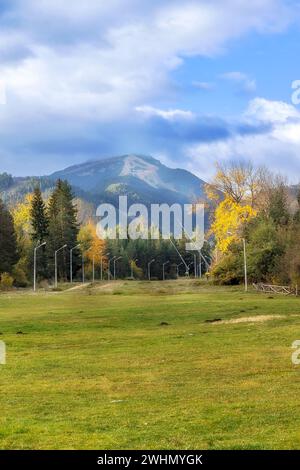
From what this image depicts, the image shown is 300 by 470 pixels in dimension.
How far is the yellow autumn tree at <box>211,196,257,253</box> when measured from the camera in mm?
89625

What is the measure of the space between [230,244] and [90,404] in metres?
78.5

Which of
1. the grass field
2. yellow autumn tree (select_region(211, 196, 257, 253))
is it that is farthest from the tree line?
the grass field

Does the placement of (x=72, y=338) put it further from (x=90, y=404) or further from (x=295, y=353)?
(x=90, y=404)

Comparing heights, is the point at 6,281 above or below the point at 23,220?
below

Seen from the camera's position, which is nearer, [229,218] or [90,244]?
[229,218]

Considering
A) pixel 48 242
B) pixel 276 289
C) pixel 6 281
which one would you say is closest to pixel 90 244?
pixel 48 242

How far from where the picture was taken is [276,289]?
78000mm

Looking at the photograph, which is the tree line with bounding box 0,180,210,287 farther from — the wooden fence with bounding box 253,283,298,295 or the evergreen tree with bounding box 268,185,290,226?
the wooden fence with bounding box 253,283,298,295

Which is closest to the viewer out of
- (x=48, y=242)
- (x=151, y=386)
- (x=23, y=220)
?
(x=151, y=386)

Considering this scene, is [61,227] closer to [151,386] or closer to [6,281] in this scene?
[6,281]

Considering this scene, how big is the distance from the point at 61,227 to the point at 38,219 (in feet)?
16.6

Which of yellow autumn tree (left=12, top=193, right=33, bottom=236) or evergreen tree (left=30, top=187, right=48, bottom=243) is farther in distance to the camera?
yellow autumn tree (left=12, top=193, right=33, bottom=236)

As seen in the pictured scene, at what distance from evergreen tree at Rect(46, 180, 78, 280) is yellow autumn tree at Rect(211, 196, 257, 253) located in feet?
131

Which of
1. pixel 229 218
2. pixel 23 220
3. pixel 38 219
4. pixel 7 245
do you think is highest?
pixel 23 220
